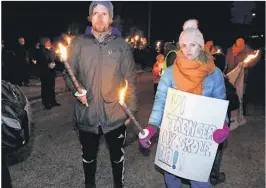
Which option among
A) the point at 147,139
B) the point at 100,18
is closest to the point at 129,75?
the point at 100,18

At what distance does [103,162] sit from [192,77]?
2.59m

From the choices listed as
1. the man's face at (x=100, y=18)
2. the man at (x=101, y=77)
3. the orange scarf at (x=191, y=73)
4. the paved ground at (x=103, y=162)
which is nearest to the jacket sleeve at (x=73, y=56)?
the man at (x=101, y=77)

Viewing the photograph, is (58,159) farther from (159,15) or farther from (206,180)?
(159,15)

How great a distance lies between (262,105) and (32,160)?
7.89 meters

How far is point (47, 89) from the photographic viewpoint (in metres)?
9.73

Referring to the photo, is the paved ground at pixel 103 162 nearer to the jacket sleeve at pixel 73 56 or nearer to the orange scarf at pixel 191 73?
the jacket sleeve at pixel 73 56

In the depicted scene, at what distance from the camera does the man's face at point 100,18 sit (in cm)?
364

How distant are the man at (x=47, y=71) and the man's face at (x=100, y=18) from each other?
599 centimetres

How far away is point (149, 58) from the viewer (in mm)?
26000

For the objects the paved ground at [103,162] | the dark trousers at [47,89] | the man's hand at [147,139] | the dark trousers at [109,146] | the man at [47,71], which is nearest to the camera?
the man's hand at [147,139]

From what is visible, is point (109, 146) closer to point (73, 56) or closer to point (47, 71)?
point (73, 56)

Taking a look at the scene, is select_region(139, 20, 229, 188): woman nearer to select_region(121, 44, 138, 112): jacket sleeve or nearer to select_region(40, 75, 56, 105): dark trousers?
select_region(121, 44, 138, 112): jacket sleeve

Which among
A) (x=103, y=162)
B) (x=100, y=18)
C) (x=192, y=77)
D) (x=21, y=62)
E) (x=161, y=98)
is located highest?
(x=100, y=18)

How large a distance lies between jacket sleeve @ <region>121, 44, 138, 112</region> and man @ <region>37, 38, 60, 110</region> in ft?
19.4
